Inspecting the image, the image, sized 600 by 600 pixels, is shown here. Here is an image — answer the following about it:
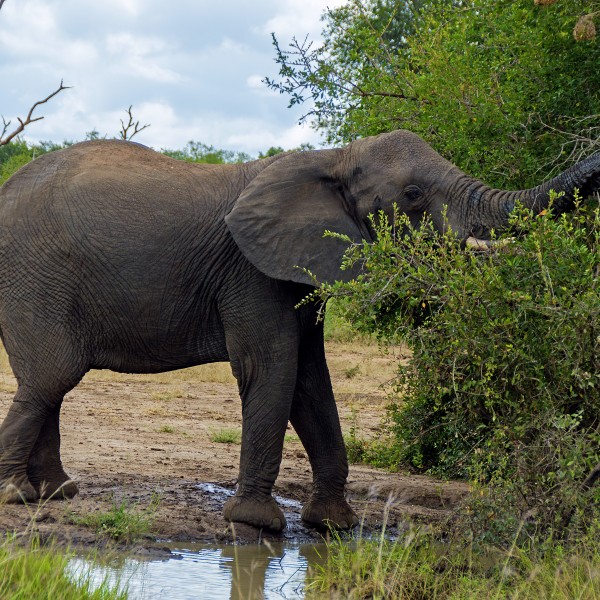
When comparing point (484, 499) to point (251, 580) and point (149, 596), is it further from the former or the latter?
point (149, 596)

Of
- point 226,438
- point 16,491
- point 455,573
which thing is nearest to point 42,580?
point 455,573

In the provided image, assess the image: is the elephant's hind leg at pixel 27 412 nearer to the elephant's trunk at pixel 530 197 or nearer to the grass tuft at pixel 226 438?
the elephant's trunk at pixel 530 197

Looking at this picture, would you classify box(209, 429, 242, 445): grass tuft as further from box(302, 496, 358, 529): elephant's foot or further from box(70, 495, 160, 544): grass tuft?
box(70, 495, 160, 544): grass tuft

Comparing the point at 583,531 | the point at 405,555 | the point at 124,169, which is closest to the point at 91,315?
the point at 124,169

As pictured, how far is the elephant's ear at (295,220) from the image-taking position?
6.66 m

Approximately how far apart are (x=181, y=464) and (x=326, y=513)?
1.90 meters

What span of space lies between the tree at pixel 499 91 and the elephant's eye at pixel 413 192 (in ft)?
3.84

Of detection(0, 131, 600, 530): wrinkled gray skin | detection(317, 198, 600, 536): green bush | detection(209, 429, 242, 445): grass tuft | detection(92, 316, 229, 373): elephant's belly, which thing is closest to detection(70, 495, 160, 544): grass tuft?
detection(0, 131, 600, 530): wrinkled gray skin

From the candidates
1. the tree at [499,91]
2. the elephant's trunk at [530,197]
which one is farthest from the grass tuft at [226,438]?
the elephant's trunk at [530,197]

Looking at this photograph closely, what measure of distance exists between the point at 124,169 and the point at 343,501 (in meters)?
2.52

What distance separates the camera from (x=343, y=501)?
7.21 meters

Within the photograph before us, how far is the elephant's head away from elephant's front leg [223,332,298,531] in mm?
478

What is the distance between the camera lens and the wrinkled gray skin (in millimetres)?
6668

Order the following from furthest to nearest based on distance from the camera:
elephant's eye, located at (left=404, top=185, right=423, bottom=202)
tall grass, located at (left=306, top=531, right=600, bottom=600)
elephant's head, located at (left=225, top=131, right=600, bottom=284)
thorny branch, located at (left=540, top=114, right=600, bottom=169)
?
thorny branch, located at (left=540, top=114, right=600, bottom=169), elephant's eye, located at (left=404, top=185, right=423, bottom=202), elephant's head, located at (left=225, top=131, right=600, bottom=284), tall grass, located at (left=306, top=531, right=600, bottom=600)
